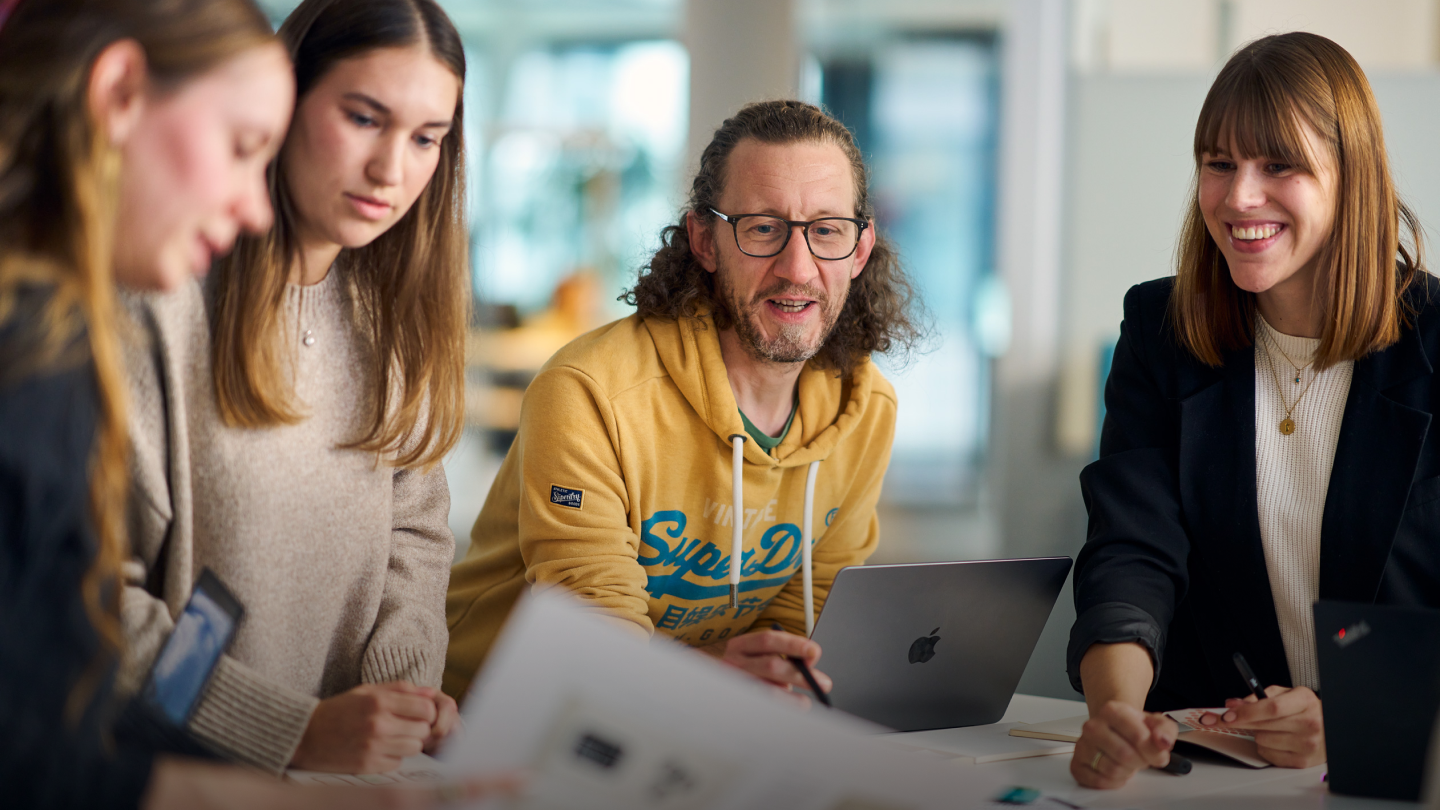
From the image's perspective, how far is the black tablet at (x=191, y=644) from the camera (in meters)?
1.05

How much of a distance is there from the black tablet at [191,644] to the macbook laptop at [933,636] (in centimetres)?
64

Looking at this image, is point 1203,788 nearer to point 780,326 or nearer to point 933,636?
point 933,636

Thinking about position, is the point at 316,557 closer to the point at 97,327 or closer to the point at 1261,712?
the point at 97,327

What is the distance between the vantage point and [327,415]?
4.50ft

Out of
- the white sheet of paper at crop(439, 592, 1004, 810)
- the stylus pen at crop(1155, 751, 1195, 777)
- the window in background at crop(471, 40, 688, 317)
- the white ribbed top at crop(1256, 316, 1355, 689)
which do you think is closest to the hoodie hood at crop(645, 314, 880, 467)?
the white ribbed top at crop(1256, 316, 1355, 689)

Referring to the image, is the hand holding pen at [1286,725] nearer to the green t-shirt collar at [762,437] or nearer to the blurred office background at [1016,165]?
the green t-shirt collar at [762,437]

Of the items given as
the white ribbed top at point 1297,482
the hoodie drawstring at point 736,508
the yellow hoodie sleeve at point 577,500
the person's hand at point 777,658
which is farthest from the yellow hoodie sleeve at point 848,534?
the white ribbed top at point 1297,482

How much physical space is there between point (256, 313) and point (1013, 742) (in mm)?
1052

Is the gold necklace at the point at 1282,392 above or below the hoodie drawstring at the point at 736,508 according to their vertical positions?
above

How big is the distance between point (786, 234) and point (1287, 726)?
3.27 ft

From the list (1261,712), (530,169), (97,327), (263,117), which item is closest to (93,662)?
(97,327)

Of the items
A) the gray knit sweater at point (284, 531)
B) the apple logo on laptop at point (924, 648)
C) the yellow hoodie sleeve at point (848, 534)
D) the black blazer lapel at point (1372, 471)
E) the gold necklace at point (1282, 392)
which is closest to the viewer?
the gray knit sweater at point (284, 531)

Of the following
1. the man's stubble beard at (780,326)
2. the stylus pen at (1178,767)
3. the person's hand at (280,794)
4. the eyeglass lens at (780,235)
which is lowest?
the stylus pen at (1178,767)

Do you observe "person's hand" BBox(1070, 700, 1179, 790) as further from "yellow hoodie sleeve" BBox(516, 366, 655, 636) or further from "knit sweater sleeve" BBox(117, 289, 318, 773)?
"knit sweater sleeve" BBox(117, 289, 318, 773)
